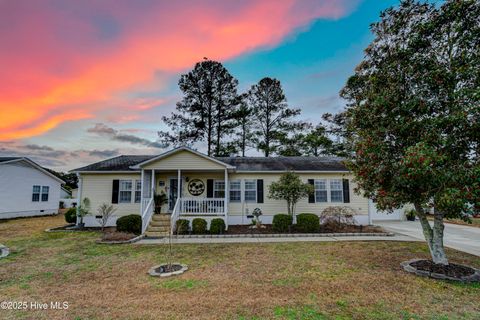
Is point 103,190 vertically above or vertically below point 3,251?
above

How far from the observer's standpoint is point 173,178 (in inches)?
558

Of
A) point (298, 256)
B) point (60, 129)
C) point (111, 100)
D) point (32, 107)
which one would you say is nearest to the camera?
point (298, 256)

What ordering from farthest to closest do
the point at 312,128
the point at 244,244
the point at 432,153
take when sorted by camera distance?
→ the point at 312,128
the point at 244,244
the point at 432,153

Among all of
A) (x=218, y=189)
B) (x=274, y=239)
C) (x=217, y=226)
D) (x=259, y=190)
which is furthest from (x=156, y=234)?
(x=259, y=190)

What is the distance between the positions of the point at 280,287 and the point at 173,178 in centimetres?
1054

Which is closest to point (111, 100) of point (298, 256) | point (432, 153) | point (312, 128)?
point (298, 256)

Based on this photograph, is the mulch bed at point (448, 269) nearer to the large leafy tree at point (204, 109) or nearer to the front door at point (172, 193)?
the front door at point (172, 193)

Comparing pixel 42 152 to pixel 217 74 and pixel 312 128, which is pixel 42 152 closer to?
pixel 217 74

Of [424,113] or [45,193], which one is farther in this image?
[45,193]

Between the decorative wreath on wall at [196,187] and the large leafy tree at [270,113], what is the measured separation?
1207 centimetres

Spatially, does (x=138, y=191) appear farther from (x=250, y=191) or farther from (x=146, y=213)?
(x=250, y=191)

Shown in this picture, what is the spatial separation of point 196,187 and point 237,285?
9341 mm

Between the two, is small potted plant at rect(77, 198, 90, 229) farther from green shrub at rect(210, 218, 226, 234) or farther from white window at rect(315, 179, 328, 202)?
white window at rect(315, 179, 328, 202)

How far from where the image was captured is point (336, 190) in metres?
14.0
